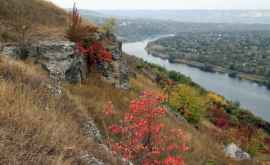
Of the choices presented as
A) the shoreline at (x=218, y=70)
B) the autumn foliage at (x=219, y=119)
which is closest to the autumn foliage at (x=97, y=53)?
the autumn foliage at (x=219, y=119)

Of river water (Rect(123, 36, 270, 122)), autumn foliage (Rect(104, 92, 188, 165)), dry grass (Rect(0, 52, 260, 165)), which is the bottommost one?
river water (Rect(123, 36, 270, 122))

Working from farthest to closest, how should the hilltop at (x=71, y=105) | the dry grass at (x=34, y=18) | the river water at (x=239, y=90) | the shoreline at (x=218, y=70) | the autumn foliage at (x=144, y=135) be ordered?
the shoreline at (x=218, y=70) → the river water at (x=239, y=90) → the dry grass at (x=34, y=18) → the autumn foliage at (x=144, y=135) → the hilltop at (x=71, y=105)

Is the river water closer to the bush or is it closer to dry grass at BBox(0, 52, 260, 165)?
the bush

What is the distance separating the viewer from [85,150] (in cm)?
530

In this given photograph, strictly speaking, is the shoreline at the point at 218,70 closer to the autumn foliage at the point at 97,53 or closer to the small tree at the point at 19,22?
the autumn foliage at the point at 97,53

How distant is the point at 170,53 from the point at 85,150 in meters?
158

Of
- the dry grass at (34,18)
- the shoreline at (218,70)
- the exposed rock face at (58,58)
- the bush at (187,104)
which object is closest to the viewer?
the exposed rock face at (58,58)

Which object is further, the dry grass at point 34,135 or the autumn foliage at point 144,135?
the autumn foliage at point 144,135

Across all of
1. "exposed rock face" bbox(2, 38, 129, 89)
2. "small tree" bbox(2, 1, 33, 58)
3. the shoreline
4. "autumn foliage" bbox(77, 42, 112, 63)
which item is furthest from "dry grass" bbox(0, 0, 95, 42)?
the shoreline

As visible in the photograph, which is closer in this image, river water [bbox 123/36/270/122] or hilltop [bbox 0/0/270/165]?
hilltop [bbox 0/0/270/165]

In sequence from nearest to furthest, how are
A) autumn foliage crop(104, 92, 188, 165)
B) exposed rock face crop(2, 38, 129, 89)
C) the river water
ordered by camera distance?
autumn foliage crop(104, 92, 188, 165), exposed rock face crop(2, 38, 129, 89), the river water

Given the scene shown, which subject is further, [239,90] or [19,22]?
[239,90]

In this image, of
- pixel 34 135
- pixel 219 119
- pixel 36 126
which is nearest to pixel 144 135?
pixel 36 126

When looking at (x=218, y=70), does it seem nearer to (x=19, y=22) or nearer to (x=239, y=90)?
(x=239, y=90)
